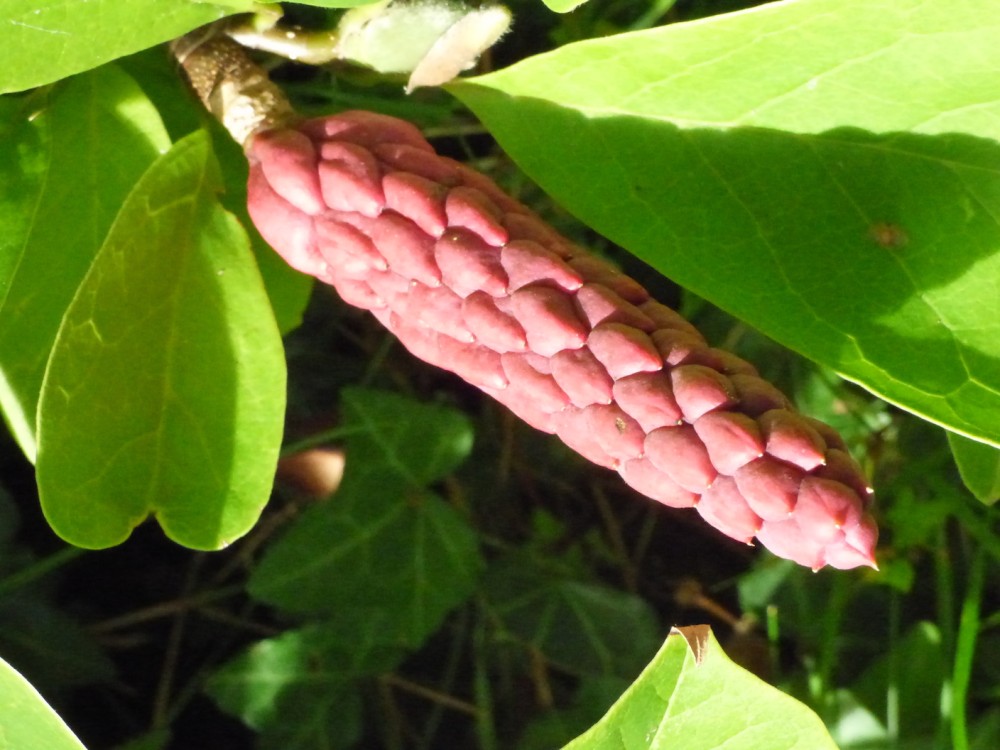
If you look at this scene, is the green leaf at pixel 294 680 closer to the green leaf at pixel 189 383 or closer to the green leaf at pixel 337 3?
the green leaf at pixel 189 383

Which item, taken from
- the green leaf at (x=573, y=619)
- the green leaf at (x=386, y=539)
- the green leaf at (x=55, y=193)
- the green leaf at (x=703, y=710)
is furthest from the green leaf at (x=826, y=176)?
the green leaf at (x=573, y=619)

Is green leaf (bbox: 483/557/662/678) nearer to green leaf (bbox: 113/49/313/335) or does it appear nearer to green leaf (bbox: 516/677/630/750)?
green leaf (bbox: 516/677/630/750)

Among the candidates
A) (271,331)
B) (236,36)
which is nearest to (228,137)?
(236,36)

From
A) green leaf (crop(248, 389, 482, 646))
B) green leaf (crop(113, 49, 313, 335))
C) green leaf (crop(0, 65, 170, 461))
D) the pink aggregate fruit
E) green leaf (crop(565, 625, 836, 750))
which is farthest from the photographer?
green leaf (crop(248, 389, 482, 646))

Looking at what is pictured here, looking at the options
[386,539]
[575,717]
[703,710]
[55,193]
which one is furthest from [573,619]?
[55,193]

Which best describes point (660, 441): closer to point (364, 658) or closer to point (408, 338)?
point (408, 338)

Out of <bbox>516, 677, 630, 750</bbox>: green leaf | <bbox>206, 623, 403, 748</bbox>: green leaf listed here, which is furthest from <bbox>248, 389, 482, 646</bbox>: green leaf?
<bbox>516, 677, 630, 750</bbox>: green leaf

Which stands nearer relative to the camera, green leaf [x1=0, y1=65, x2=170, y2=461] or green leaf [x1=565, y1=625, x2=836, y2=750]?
green leaf [x1=565, y1=625, x2=836, y2=750]
